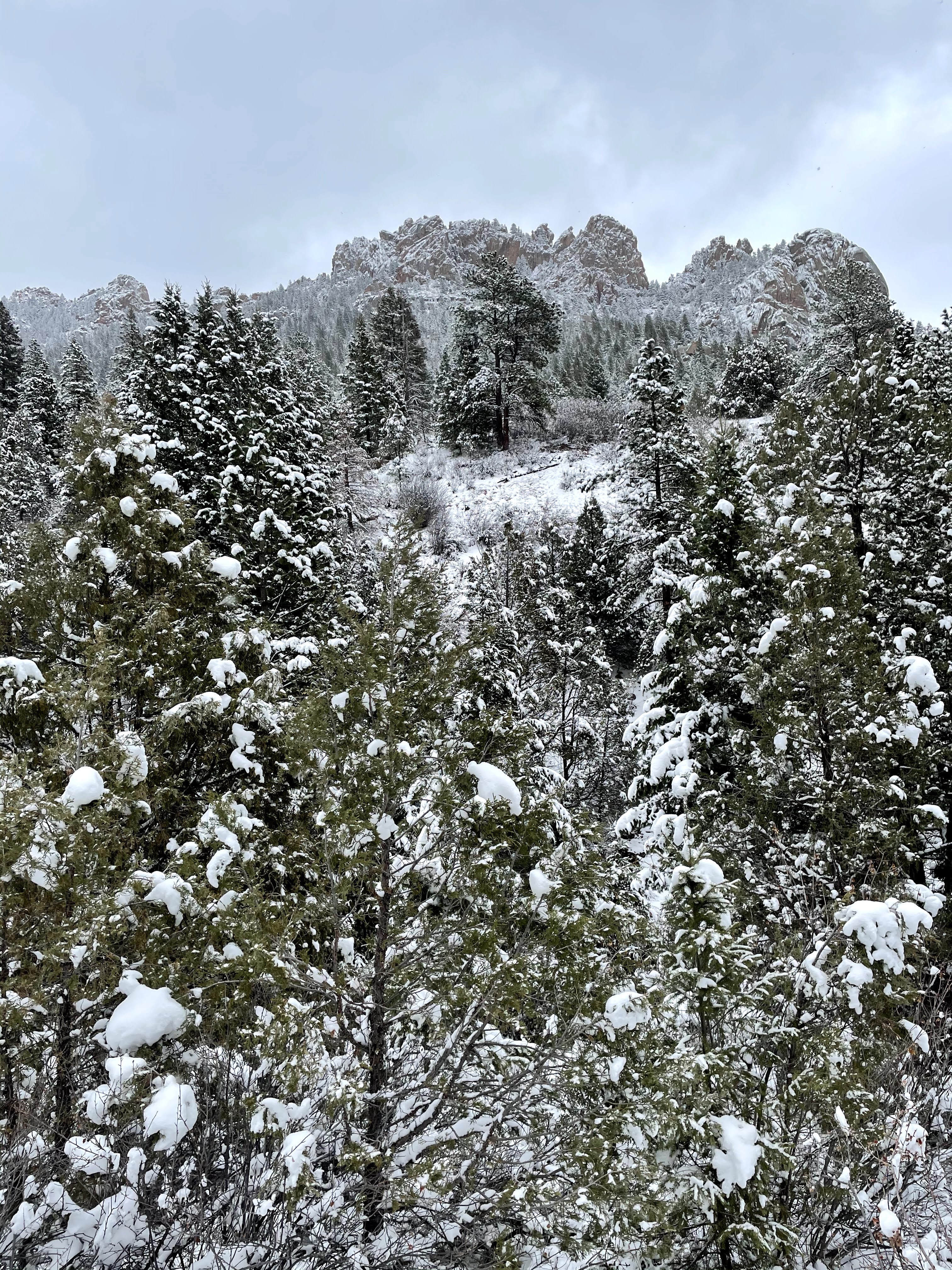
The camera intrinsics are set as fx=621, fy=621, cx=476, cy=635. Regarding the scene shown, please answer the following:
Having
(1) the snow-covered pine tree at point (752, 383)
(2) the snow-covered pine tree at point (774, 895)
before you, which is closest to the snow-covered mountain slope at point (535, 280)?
(1) the snow-covered pine tree at point (752, 383)

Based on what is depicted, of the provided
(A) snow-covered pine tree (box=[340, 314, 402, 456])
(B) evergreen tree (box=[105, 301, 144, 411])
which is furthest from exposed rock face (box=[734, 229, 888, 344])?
(B) evergreen tree (box=[105, 301, 144, 411])

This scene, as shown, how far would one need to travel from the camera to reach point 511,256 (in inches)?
6624

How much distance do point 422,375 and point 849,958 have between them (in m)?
43.5

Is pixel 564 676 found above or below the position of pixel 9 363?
below

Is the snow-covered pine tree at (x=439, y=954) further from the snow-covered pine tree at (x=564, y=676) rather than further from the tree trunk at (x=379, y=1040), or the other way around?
the snow-covered pine tree at (x=564, y=676)

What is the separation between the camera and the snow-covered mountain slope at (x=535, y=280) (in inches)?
4587

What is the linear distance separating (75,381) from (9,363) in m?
8.84

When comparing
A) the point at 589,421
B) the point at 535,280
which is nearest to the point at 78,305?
the point at 535,280

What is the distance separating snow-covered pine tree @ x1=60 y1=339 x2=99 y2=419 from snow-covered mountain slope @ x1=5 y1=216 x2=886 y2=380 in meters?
59.3

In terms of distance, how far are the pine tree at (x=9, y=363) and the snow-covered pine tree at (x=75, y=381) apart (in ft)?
8.62

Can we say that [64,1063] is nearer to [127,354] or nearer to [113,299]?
[127,354]

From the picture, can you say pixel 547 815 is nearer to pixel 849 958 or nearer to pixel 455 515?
pixel 849 958

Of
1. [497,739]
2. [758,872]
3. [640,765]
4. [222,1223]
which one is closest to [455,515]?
[640,765]

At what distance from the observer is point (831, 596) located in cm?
866
